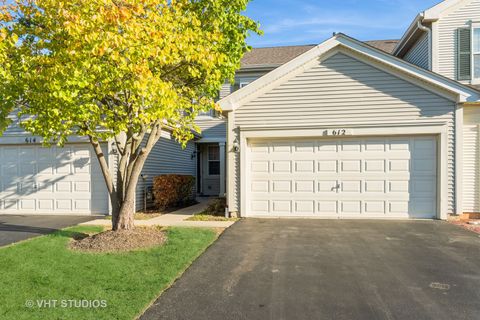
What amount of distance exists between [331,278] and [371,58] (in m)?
7.28

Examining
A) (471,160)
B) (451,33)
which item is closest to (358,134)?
(471,160)

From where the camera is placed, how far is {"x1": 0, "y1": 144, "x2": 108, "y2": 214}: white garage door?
11.2 meters

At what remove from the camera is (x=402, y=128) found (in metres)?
9.52

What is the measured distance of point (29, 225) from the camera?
30.3ft

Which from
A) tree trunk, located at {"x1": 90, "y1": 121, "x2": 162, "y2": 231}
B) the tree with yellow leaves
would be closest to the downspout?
the tree with yellow leaves

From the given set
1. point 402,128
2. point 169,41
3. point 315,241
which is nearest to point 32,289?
point 169,41

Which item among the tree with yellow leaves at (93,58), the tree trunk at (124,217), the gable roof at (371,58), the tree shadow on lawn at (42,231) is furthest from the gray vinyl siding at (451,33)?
the tree shadow on lawn at (42,231)

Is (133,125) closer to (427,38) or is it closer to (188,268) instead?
(188,268)

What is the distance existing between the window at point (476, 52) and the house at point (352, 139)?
1.73 meters

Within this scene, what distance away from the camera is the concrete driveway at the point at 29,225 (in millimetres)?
7805

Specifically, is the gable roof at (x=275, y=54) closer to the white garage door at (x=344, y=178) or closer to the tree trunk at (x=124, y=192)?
the white garage door at (x=344, y=178)

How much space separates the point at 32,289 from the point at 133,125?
11.3 feet

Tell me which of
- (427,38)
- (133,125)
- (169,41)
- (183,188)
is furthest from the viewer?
(183,188)

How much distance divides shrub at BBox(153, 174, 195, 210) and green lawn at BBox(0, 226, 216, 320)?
4841mm
